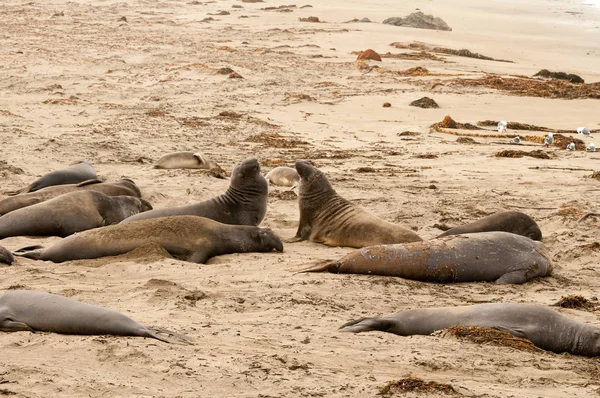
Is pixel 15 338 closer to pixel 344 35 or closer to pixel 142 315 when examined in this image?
pixel 142 315

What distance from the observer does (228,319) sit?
200 inches

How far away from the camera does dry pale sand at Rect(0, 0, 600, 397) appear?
4.20 meters

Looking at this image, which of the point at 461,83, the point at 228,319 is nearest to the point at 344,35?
the point at 461,83

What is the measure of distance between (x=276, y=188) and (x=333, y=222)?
84.5 inches

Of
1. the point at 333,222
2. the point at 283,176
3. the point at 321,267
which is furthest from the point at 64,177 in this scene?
the point at 321,267

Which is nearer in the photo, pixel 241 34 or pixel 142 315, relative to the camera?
pixel 142 315

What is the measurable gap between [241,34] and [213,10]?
9642mm

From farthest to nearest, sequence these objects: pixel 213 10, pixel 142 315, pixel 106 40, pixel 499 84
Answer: pixel 213 10
pixel 106 40
pixel 499 84
pixel 142 315

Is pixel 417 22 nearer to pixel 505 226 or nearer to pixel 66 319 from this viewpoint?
Answer: pixel 505 226

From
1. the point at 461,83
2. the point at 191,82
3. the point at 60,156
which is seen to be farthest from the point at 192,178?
the point at 461,83

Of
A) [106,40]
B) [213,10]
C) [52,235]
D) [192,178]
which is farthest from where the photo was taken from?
[213,10]

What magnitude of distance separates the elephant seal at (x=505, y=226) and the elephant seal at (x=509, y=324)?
2.30 metres

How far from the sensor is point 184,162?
35.4ft

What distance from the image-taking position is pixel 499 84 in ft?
57.9
